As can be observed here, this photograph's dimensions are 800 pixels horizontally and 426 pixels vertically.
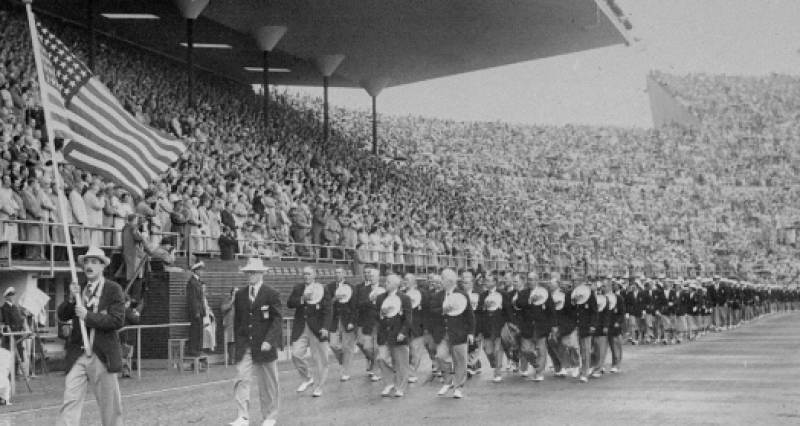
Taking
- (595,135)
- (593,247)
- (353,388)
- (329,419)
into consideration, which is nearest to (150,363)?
(353,388)

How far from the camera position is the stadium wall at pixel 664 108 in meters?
98.9

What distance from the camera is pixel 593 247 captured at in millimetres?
65000

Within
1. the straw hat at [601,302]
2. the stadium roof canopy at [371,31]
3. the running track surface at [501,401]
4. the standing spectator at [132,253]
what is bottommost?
the running track surface at [501,401]

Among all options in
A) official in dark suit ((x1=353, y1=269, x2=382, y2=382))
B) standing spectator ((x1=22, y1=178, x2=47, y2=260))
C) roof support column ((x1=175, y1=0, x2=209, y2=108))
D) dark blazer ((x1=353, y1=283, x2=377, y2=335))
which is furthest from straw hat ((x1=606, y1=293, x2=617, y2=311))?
roof support column ((x1=175, y1=0, x2=209, y2=108))

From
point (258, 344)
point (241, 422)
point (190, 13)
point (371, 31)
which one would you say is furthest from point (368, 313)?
point (371, 31)

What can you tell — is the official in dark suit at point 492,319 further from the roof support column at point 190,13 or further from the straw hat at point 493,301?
the roof support column at point 190,13

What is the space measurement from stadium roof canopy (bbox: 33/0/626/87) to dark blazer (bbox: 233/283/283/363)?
2674 centimetres

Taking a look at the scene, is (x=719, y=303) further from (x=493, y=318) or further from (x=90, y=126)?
(x=90, y=126)

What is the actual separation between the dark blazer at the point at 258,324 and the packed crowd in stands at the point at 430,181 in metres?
7.14

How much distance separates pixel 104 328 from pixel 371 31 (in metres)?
38.5

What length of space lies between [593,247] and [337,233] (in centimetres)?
3074

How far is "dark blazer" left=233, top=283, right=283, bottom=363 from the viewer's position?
15.4 meters

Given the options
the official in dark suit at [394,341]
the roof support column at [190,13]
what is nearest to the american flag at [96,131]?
the official in dark suit at [394,341]

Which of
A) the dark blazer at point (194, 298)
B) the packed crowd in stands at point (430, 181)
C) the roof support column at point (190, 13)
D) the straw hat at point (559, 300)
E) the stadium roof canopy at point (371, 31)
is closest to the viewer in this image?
the straw hat at point (559, 300)
